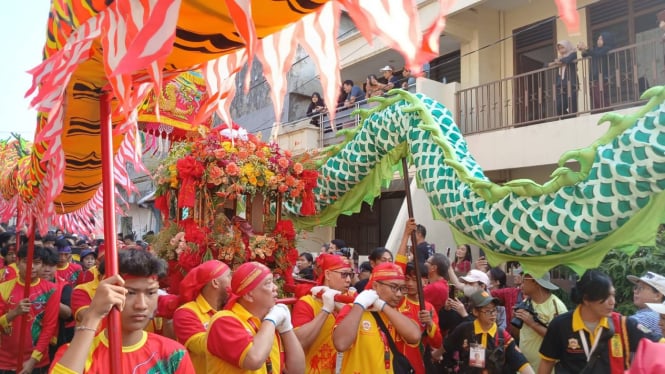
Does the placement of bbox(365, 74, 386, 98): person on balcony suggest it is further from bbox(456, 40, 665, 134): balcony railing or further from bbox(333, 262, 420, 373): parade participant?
bbox(333, 262, 420, 373): parade participant

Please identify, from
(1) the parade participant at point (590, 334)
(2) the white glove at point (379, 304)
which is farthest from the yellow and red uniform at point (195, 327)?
(1) the parade participant at point (590, 334)

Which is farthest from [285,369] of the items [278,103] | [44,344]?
[44,344]

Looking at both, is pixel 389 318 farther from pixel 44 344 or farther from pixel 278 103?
pixel 44 344

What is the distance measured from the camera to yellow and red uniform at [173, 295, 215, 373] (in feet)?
10.2

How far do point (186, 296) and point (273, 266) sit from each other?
70.2 inches

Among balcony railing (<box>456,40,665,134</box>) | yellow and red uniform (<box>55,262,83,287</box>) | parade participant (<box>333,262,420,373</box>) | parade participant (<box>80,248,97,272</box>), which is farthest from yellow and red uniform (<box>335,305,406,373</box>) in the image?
balcony railing (<box>456,40,665,134</box>)

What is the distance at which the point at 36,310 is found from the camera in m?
4.64

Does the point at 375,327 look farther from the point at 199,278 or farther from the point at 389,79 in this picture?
the point at 389,79

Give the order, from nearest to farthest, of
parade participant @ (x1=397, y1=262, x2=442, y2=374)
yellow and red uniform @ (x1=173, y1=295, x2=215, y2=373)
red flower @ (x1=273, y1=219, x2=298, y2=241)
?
yellow and red uniform @ (x1=173, y1=295, x2=215, y2=373) < parade participant @ (x1=397, y1=262, x2=442, y2=374) < red flower @ (x1=273, y1=219, x2=298, y2=241)

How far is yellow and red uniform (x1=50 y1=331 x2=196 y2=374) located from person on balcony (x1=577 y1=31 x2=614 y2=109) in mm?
8123

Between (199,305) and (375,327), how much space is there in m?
1.12

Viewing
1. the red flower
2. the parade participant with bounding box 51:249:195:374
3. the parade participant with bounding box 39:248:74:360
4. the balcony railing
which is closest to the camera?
the parade participant with bounding box 51:249:195:374

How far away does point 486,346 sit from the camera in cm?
376

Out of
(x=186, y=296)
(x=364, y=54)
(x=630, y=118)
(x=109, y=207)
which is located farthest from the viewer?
(x=364, y=54)
